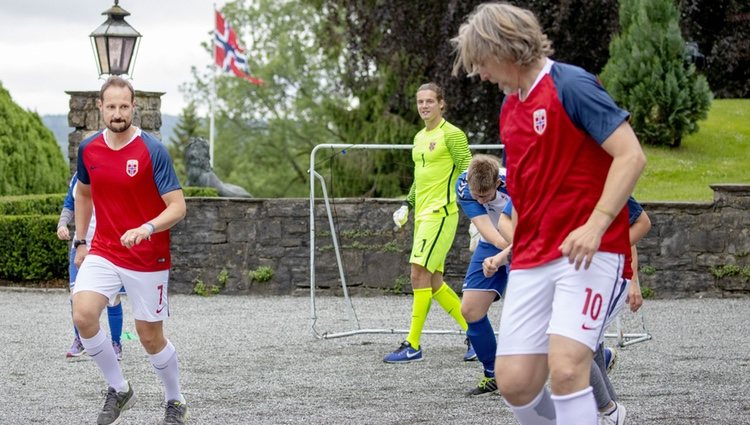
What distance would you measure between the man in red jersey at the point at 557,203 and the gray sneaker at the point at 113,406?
9.31 feet

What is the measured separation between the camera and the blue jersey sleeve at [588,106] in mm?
4043

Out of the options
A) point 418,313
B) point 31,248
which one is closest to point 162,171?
point 418,313

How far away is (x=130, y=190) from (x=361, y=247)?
27.1ft

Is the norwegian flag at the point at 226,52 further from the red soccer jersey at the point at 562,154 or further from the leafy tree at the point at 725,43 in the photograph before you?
the red soccer jersey at the point at 562,154

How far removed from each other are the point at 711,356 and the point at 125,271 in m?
4.88

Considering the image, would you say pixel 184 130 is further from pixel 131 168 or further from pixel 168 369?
pixel 131 168

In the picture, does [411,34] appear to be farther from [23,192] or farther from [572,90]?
[572,90]

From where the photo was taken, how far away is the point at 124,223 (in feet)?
20.6

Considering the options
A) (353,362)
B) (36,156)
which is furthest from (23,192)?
(353,362)

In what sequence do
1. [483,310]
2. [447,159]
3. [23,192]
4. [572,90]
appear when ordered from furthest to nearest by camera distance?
[23,192] < [447,159] < [483,310] < [572,90]

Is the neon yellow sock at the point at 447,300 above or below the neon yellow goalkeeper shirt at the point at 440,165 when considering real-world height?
below

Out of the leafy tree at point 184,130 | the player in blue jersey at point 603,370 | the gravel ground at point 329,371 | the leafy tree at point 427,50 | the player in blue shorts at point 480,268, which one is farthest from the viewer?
the leafy tree at point 184,130

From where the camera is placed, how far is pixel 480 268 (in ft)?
25.0

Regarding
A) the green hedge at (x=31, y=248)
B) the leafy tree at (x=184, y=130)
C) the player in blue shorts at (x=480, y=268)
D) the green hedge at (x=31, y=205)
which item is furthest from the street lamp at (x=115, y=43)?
the leafy tree at (x=184, y=130)
